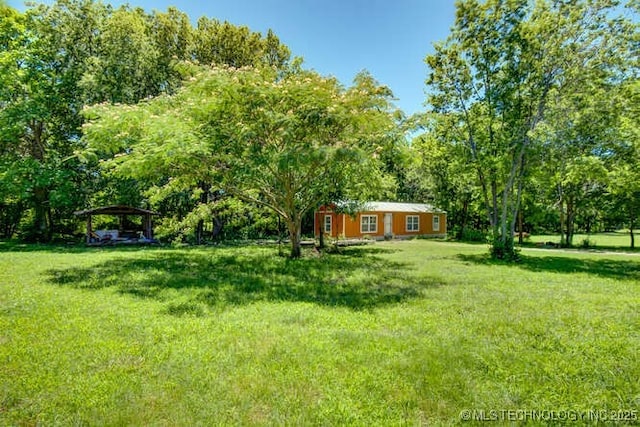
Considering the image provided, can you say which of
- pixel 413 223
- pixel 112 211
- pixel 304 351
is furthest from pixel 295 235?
pixel 413 223

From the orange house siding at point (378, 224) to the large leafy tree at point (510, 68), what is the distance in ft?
28.1

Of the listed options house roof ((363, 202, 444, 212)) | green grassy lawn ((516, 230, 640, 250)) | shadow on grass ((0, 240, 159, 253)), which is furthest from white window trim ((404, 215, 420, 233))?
shadow on grass ((0, 240, 159, 253))

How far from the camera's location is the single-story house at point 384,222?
23.7 metres

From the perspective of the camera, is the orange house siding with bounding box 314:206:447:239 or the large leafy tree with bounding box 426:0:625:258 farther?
the orange house siding with bounding box 314:206:447:239

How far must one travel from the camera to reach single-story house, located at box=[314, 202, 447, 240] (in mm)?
23711

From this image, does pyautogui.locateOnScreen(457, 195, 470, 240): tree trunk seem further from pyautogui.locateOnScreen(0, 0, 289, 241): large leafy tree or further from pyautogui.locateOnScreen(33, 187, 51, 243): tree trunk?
pyautogui.locateOnScreen(33, 187, 51, 243): tree trunk

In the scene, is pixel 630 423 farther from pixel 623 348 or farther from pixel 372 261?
pixel 372 261

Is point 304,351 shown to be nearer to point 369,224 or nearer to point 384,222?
point 369,224

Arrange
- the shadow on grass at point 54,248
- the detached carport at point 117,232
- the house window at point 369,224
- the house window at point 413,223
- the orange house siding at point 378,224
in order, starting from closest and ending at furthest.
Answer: the shadow on grass at point 54,248 → the detached carport at point 117,232 → the orange house siding at point 378,224 → the house window at point 369,224 → the house window at point 413,223

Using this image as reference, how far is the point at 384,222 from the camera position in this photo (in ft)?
84.8

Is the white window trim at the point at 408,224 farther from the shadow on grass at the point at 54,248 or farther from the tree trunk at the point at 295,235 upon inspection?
the shadow on grass at the point at 54,248

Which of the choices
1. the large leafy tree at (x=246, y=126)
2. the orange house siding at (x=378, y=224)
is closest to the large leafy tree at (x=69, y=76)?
the large leafy tree at (x=246, y=126)

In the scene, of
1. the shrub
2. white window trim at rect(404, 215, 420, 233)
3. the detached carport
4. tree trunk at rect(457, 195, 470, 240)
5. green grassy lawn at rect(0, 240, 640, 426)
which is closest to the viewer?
green grassy lawn at rect(0, 240, 640, 426)

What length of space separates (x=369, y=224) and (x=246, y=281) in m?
17.5
